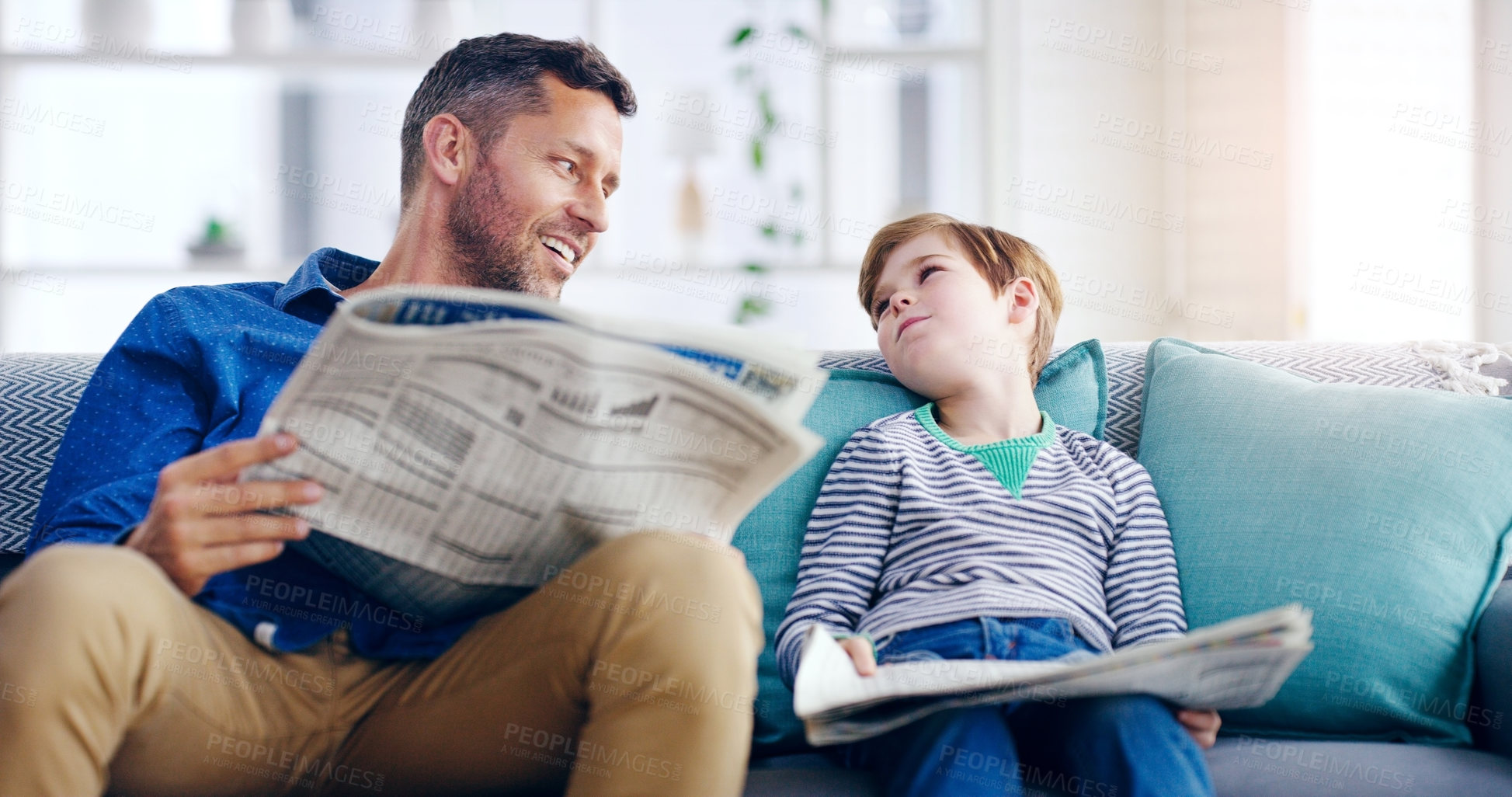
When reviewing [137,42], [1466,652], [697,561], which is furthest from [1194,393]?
[137,42]

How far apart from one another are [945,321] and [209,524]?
0.84 metres

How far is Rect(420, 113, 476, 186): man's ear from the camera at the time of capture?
4.90 feet

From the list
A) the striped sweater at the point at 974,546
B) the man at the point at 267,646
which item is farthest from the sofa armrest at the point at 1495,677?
the man at the point at 267,646

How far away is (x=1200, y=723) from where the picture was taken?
39.0 inches

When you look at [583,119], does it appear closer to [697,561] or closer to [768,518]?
[768,518]

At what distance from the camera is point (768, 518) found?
1268mm

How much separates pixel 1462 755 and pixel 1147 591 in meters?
0.32
